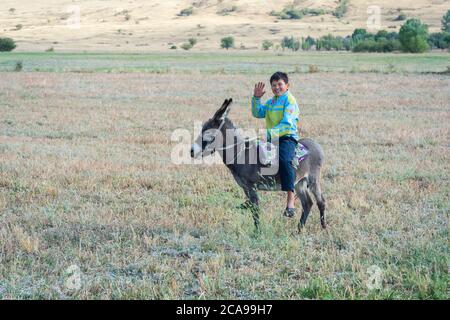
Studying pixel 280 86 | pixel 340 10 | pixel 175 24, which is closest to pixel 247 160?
pixel 280 86

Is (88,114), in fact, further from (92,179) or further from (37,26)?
(37,26)

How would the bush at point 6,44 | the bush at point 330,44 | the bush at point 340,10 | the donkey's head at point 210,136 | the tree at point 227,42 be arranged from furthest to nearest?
the bush at point 340,10 → the tree at point 227,42 → the bush at point 330,44 → the bush at point 6,44 → the donkey's head at point 210,136

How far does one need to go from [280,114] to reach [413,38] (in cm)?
8508

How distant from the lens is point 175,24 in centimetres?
15562

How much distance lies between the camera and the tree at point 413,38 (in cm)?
8575

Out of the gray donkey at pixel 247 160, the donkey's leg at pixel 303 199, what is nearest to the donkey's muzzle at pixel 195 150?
the gray donkey at pixel 247 160

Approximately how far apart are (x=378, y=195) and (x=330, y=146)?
17.2 ft

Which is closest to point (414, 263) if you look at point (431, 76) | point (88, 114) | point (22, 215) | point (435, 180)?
point (435, 180)

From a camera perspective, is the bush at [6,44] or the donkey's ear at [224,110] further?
the bush at [6,44]

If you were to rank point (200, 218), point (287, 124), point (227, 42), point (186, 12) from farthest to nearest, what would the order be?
point (186, 12)
point (227, 42)
point (200, 218)
point (287, 124)

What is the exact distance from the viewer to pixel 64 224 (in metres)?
8.53

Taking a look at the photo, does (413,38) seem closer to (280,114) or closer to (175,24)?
(175,24)

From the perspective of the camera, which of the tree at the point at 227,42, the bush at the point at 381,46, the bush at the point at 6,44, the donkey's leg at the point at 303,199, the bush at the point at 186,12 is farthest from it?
the bush at the point at 186,12

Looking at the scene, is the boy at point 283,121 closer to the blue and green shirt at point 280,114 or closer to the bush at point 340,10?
the blue and green shirt at point 280,114
